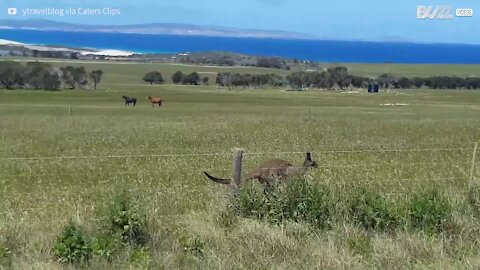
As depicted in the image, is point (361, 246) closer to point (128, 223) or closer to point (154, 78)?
point (128, 223)

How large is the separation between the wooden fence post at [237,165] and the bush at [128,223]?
1.29 metres

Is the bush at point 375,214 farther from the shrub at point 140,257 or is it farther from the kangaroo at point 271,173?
the shrub at point 140,257

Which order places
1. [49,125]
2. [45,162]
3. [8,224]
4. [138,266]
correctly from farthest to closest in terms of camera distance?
[49,125]
[45,162]
[8,224]
[138,266]

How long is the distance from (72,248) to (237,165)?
2.19 meters

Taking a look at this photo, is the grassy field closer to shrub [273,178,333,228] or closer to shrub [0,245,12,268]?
shrub [0,245,12,268]

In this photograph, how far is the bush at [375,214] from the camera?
8.44 meters

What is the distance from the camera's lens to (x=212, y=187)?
1002cm

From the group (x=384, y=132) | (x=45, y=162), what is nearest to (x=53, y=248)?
(x=45, y=162)

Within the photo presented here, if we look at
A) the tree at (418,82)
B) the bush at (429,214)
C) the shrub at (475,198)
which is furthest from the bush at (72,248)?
the tree at (418,82)

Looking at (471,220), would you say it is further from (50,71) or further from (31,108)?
(50,71)

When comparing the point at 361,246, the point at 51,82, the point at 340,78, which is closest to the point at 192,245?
the point at 361,246

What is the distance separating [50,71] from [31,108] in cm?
2705

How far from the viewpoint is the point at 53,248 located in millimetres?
7324

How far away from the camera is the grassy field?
24.4ft
